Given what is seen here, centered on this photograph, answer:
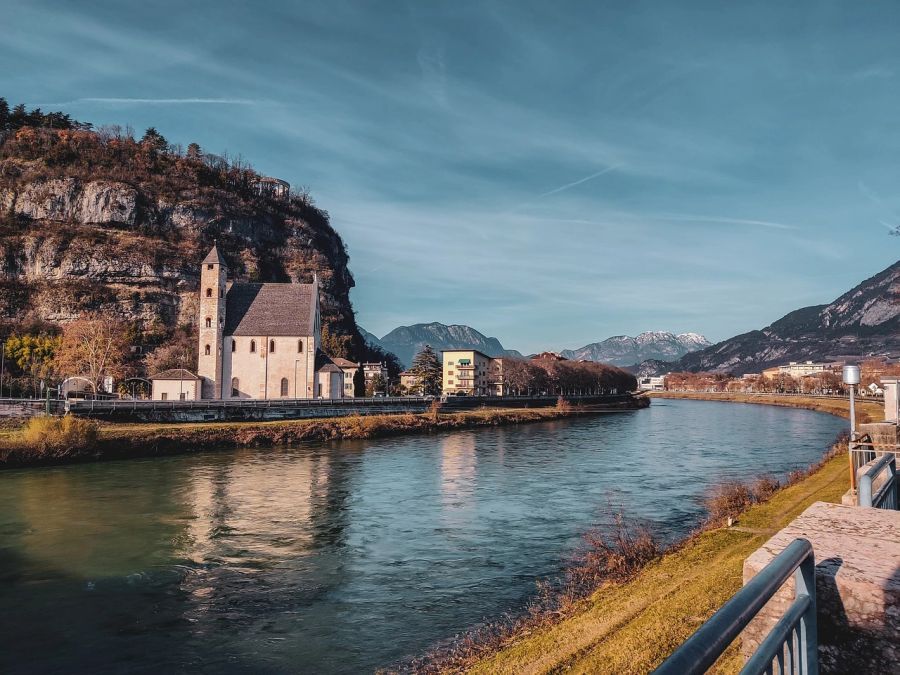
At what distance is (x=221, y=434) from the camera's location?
2175 inches

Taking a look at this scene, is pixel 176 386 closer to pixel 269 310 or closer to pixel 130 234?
pixel 269 310

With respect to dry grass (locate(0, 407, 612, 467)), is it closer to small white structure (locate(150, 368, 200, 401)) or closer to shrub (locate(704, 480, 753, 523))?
small white structure (locate(150, 368, 200, 401))

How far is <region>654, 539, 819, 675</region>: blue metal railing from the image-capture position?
2.49 metres

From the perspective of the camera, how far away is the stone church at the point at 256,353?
87062 millimetres

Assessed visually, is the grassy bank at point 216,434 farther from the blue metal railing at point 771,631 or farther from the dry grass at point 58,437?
the blue metal railing at point 771,631

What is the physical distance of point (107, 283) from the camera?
13162 cm

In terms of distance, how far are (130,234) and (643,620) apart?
162 m

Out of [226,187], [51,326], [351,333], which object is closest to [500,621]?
[51,326]

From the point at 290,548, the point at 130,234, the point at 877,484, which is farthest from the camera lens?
the point at 130,234

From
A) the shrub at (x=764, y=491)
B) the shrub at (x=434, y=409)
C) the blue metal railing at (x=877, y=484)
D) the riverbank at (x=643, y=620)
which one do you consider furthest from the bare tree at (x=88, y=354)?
the blue metal railing at (x=877, y=484)

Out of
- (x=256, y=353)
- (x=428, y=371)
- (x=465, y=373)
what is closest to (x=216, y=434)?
(x=256, y=353)

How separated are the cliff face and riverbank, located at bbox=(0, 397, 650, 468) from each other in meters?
80.3

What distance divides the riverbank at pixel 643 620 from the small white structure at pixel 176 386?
74.4 meters

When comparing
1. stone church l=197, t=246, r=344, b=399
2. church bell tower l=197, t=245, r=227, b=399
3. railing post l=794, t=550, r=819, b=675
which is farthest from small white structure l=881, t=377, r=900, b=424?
church bell tower l=197, t=245, r=227, b=399
